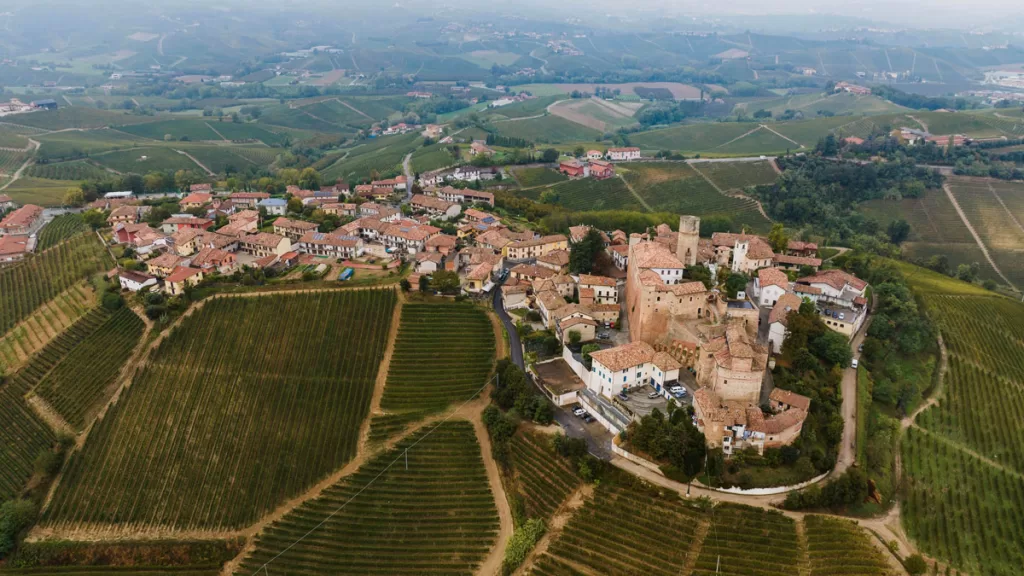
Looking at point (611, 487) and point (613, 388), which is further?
point (613, 388)

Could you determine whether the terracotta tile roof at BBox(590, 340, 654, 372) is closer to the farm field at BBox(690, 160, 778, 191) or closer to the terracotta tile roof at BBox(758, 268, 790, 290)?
the terracotta tile roof at BBox(758, 268, 790, 290)

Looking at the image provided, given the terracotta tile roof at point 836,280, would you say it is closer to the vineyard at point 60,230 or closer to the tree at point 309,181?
the tree at point 309,181

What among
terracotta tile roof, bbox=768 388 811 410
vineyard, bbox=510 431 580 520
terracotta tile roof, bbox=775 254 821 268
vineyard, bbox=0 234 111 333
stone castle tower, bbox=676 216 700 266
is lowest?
vineyard, bbox=510 431 580 520

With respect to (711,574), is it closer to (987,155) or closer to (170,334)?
(170,334)

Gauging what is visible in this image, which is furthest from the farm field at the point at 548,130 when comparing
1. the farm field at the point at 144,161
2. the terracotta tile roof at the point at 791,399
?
the terracotta tile roof at the point at 791,399

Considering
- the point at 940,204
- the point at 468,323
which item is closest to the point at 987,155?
the point at 940,204

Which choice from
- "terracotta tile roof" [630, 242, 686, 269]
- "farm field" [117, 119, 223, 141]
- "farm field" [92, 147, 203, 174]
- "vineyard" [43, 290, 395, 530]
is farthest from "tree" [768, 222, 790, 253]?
"farm field" [117, 119, 223, 141]
